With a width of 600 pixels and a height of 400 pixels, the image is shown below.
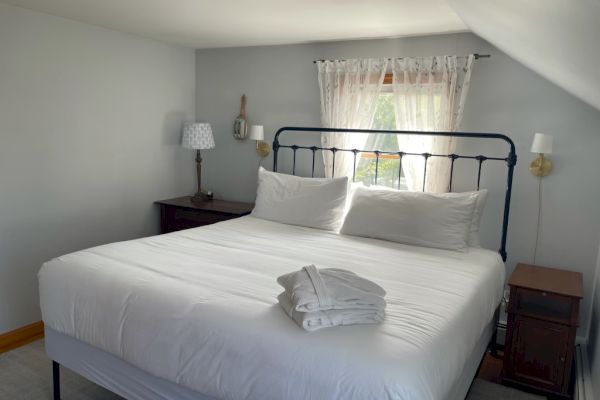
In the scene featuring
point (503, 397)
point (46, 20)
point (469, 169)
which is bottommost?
point (503, 397)

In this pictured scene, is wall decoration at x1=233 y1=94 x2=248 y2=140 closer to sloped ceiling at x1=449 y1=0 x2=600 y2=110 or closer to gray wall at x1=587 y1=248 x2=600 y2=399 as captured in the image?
sloped ceiling at x1=449 y1=0 x2=600 y2=110

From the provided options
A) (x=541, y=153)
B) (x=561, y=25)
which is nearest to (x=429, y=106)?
(x=541, y=153)

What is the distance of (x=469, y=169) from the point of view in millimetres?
3137

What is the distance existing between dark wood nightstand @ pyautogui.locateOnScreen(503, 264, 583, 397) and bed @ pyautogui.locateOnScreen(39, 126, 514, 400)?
15 cm

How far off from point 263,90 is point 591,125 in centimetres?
245

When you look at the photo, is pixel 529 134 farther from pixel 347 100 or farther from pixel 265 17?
pixel 265 17

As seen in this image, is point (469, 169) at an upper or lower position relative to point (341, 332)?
upper

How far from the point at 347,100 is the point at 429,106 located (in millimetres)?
634

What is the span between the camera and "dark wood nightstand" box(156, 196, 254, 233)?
3.63 m

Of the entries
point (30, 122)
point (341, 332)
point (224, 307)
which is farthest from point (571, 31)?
point (30, 122)

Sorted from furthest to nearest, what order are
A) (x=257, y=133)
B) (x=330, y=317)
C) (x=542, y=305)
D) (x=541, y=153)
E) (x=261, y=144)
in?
(x=261, y=144) < (x=257, y=133) < (x=541, y=153) < (x=542, y=305) < (x=330, y=317)

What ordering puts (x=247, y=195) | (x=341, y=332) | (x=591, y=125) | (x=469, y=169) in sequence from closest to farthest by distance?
1. (x=341, y=332)
2. (x=591, y=125)
3. (x=469, y=169)
4. (x=247, y=195)

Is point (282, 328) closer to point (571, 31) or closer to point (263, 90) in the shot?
point (571, 31)

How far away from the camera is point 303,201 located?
10.5 ft
